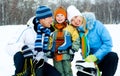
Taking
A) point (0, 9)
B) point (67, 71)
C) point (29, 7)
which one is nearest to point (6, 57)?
point (67, 71)

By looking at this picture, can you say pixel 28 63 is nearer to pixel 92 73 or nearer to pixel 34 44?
pixel 34 44

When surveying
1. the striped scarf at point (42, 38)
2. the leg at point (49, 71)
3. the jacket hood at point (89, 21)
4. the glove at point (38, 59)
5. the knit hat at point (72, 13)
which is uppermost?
the knit hat at point (72, 13)

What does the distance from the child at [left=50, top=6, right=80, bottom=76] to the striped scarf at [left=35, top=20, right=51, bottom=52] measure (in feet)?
0.46

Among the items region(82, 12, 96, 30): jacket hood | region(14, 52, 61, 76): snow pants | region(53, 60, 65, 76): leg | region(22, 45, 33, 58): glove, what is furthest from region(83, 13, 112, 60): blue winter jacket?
region(22, 45, 33, 58): glove

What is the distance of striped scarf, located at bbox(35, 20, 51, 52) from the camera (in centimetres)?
429

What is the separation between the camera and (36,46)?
430 cm

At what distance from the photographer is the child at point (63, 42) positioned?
4.53m

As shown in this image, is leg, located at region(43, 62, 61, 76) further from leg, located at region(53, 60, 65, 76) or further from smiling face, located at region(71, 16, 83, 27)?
smiling face, located at region(71, 16, 83, 27)

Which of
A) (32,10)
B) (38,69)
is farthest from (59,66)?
(32,10)

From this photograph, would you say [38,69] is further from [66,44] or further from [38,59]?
[66,44]

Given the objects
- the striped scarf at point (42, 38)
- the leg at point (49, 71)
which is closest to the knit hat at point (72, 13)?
the striped scarf at point (42, 38)

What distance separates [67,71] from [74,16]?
65cm

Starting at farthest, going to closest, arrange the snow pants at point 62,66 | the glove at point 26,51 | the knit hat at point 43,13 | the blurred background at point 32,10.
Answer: the blurred background at point 32,10 < the snow pants at point 62,66 < the knit hat at point 43,13 < the glove at point 26,51

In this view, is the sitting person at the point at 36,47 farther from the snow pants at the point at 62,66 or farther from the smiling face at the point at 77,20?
the smiling face at the point at 77,20
